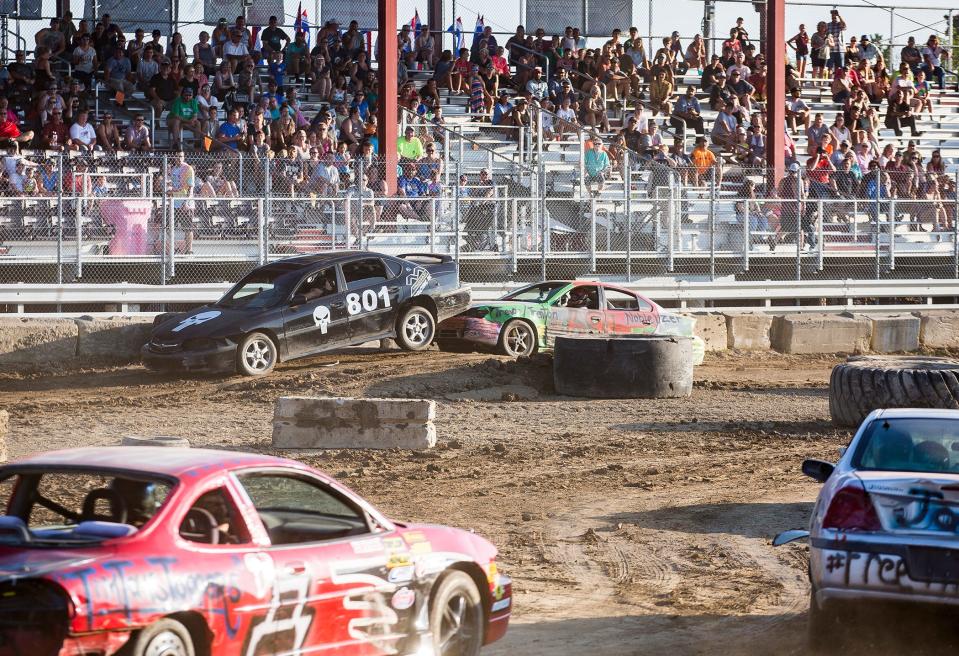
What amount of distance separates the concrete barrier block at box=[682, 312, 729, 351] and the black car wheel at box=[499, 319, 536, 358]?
144 inches

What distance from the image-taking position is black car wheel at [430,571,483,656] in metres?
6.52

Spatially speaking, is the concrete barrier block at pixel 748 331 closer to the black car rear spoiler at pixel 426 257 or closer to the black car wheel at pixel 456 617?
the black car rear spoiler at pixel 426 257

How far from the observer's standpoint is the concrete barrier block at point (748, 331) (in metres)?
22.8

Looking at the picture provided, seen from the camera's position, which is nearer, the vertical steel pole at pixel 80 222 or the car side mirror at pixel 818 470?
the car side mirror at pixel 818 470

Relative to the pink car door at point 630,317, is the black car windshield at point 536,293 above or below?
above

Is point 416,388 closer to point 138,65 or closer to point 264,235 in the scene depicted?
point 264,235

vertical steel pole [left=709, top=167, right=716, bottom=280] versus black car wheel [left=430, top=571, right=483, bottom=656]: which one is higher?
vertical steel pole [left=709, top=167, right=716, bottom=280]

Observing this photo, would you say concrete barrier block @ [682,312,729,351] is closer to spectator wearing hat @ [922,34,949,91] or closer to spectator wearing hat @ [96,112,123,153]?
spectator wearing hat @ [96,112,123,153]

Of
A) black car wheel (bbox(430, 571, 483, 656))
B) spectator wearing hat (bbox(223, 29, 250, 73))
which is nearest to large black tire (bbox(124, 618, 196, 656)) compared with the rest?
black car wheel (bbox(430, 571, 483, 656))

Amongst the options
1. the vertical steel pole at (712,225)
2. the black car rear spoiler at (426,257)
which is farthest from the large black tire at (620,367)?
the vertical steel pole at (712,225)

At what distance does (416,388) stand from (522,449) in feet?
11.4

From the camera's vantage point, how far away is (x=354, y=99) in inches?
1057

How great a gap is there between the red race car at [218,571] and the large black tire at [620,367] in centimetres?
1024

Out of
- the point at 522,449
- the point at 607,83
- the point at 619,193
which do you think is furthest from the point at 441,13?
the point at 522,449
